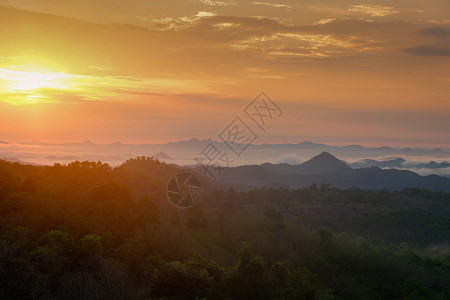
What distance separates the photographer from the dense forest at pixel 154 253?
61.4ft

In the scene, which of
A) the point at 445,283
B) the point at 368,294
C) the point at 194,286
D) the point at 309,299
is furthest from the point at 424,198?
the point at 194,286

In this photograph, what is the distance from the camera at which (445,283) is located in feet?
128

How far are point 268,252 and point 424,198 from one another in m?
84.9

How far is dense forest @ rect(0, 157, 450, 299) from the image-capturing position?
18.7 metres
